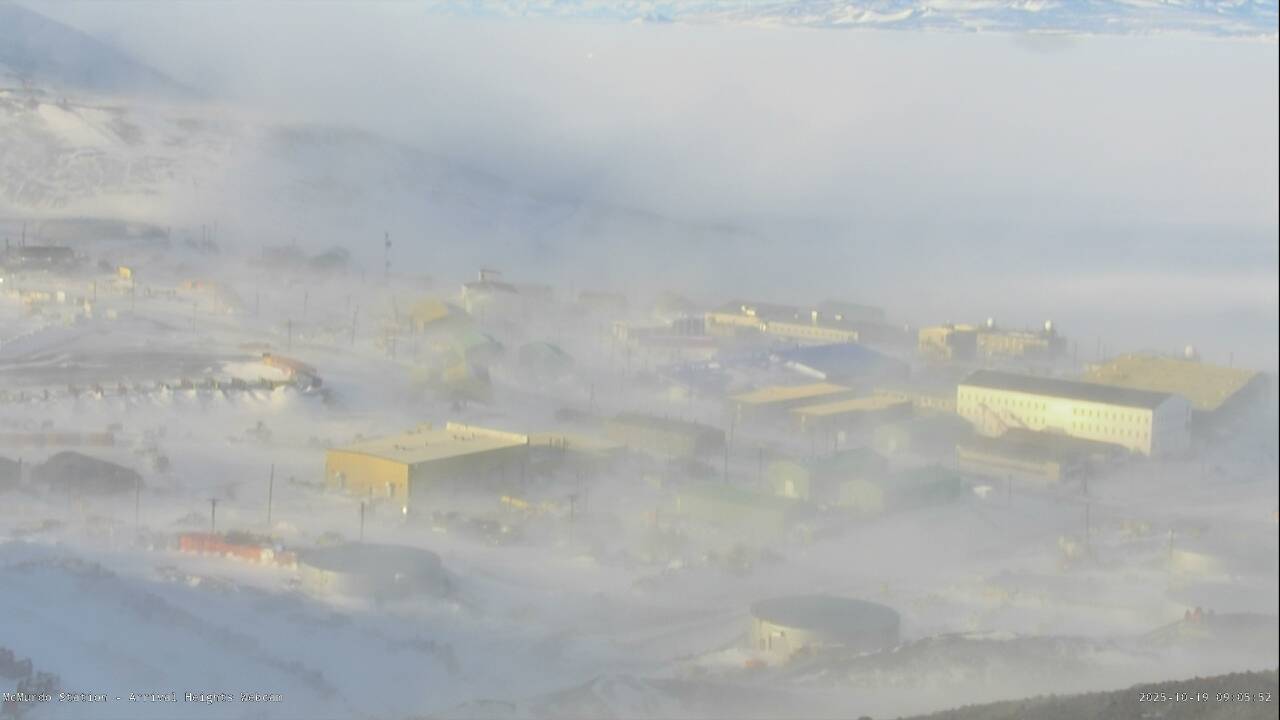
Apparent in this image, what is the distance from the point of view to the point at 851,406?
23.5 ft

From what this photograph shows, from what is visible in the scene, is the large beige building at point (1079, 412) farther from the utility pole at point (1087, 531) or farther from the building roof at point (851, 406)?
the utility pole at point (1087, 531)

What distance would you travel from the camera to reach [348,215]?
6.32m

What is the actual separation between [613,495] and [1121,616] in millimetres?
1772

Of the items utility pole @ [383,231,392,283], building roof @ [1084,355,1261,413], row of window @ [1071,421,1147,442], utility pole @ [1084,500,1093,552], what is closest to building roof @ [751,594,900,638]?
utility pole @ [1084,500,1093,552]

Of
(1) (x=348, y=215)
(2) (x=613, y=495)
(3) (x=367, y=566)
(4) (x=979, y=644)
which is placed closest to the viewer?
(3) (x=367, y=566)

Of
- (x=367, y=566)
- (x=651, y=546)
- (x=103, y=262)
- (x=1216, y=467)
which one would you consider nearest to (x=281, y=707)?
(x=367, y=566)

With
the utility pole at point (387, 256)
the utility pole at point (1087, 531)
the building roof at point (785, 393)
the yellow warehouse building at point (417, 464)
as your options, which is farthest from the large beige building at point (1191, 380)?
the yellow warehouse building at point (417, 464)

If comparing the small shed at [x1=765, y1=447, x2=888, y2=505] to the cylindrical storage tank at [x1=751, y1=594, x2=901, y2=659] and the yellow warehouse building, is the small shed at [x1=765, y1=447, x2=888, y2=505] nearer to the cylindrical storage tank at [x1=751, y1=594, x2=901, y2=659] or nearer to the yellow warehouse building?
the cylindrical storage tank at [x1=751, y1=594, x2=901, y2=659]

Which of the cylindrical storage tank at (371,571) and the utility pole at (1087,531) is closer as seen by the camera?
the cylindrical storage tank at (371,571)

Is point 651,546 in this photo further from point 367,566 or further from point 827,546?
point 367,566

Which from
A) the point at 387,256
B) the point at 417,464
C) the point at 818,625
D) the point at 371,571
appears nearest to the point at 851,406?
the point at 387,256

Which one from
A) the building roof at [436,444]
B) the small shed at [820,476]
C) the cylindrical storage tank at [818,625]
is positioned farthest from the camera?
the small shed at [820,476]

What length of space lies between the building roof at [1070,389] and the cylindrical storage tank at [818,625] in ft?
10.0

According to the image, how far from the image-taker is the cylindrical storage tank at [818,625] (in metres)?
4.73
